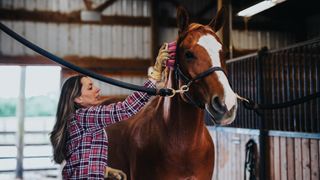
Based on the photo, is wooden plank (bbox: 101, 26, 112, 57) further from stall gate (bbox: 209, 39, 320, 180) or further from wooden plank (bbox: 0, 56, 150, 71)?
stall gate (bbox: 209, 39, 320, 180)

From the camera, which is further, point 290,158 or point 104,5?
point 104,5

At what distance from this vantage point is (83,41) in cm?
822

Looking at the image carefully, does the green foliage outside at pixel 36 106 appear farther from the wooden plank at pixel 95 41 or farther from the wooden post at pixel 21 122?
the wooden plank at pixel 95 41

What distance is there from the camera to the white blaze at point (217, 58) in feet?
5.13

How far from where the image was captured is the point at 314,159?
309 centimetres

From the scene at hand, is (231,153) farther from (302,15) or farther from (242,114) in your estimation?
(302,15)

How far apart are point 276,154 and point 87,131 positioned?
2.31m

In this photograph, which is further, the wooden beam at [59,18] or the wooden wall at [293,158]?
the wooden beam at [59,18]

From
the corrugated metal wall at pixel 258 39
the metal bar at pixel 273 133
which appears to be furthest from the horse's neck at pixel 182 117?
the corrugated metal wall at pixel 258 39

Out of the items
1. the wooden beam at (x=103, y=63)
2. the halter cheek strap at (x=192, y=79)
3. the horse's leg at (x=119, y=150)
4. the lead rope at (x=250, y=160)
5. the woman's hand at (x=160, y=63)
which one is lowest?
the lead rope at (x=250, y=160)

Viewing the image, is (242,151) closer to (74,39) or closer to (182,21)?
(182,21)

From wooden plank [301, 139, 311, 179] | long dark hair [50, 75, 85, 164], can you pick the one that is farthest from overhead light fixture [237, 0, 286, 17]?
long dark hair [50, 75, 85, 164]

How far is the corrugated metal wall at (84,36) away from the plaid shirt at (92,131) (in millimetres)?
6150

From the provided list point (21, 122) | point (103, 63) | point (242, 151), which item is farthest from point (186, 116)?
point (21, 122)
